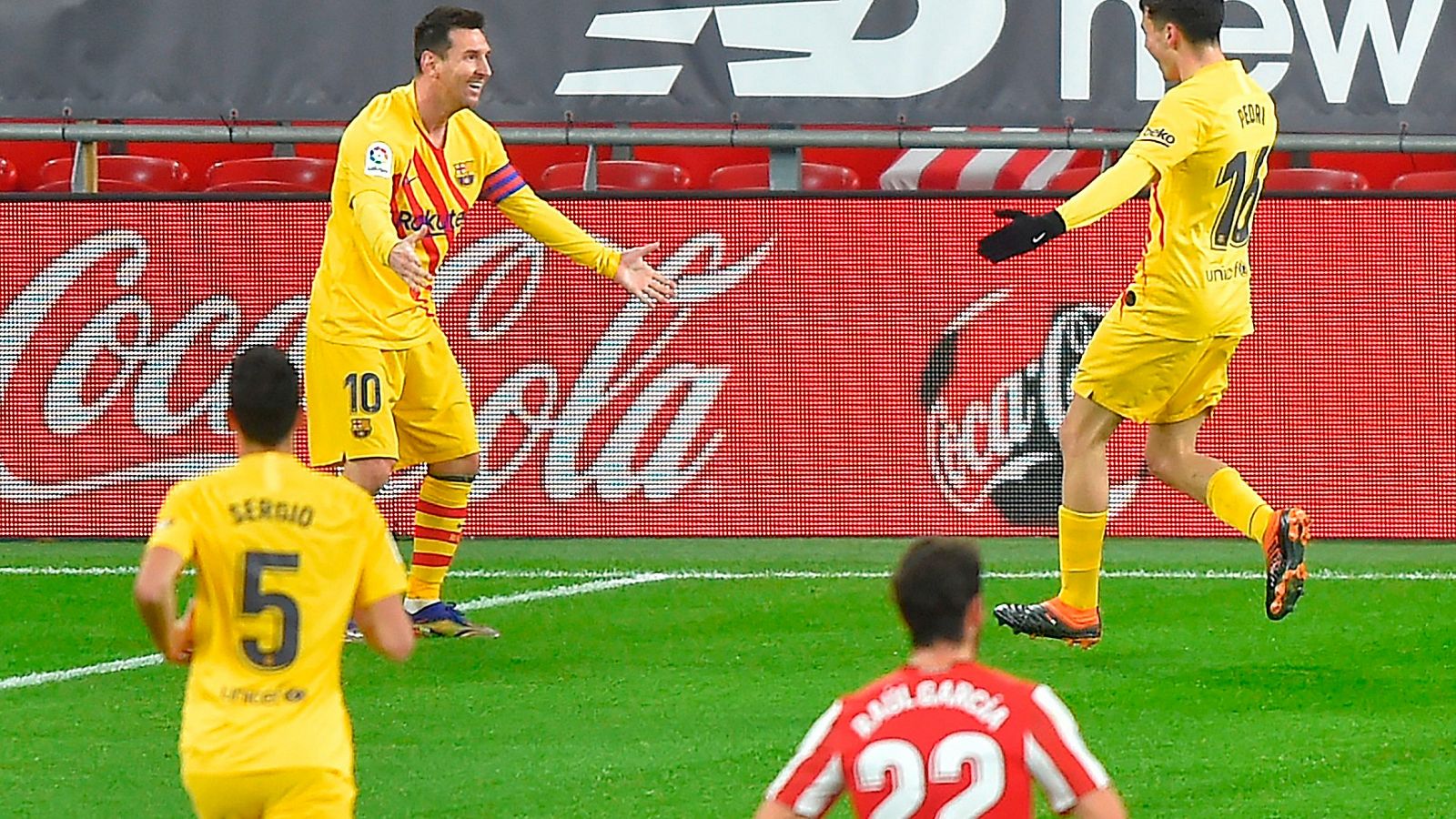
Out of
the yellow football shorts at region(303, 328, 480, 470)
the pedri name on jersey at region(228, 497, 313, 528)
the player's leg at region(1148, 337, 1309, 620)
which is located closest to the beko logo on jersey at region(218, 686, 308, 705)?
the pedri name on jersey at region(228, 497, 313, 528)

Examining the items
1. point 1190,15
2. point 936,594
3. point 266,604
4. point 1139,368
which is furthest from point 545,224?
point 936,594

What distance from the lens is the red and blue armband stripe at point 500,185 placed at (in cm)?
842

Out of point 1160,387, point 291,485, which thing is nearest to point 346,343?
point 1160,387

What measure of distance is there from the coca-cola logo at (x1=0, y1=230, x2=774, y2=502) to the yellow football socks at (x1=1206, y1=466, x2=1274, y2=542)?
3.36m

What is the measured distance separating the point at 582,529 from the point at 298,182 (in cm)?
248

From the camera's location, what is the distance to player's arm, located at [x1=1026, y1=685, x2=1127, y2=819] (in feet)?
11.6

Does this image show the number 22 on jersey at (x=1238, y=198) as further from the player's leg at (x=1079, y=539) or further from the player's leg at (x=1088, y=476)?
the player's leg at (x=1079, y=539)

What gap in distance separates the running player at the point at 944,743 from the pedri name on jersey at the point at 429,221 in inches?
185

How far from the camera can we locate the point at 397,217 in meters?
8.13

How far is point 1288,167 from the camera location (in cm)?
1228

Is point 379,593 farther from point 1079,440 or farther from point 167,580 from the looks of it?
point 1079,440

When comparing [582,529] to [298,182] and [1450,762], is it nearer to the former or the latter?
[298,182]

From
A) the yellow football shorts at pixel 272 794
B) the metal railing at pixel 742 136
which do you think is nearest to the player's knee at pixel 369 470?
the metal railing at pixel 742 136

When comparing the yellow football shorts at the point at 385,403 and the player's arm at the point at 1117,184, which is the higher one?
the player's arm at the point at 1117,184
